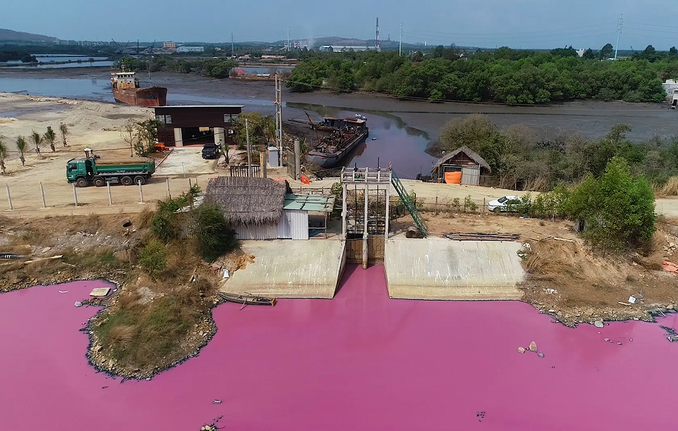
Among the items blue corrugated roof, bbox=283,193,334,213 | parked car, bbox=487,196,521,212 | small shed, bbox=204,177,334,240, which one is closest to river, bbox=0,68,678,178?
parked car, bbox=487,196,521,212

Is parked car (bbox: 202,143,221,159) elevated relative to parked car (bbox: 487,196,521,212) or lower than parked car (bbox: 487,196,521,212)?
elevated

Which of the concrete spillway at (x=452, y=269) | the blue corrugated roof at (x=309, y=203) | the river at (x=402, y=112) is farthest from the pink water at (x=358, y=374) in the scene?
the river at (x=402, y=112)

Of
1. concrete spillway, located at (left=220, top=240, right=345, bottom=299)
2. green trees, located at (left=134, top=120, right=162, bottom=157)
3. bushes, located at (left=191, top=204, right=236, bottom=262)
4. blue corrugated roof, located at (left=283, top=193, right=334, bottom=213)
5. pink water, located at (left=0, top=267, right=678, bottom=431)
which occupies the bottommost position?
pink water, located at (left=0, top=267, right=678, bottom=431)

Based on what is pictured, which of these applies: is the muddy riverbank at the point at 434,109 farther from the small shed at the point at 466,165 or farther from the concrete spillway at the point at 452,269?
the concrete spillway at the point at 452,269

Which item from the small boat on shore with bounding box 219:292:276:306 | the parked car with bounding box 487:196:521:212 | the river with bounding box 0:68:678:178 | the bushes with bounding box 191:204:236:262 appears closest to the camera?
the small boat on shore with bounding box 219:292:276:306

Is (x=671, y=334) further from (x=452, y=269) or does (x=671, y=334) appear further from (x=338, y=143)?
(x=338, y=143)

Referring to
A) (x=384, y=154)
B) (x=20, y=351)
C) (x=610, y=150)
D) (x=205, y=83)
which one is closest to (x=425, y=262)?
(x=20, y=351)

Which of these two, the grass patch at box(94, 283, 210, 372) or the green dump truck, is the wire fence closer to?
the green dump truck

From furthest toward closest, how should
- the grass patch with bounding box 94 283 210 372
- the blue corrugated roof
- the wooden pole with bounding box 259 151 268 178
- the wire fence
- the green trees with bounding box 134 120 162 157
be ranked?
1. the green trees with bounding box 134 120 162 157
2. the wire fence
3. the wooden pole with bounding box 259 151 268 178
4. the blue corrugated roof
5. the grass patch with bounding box 94 283 210 372
